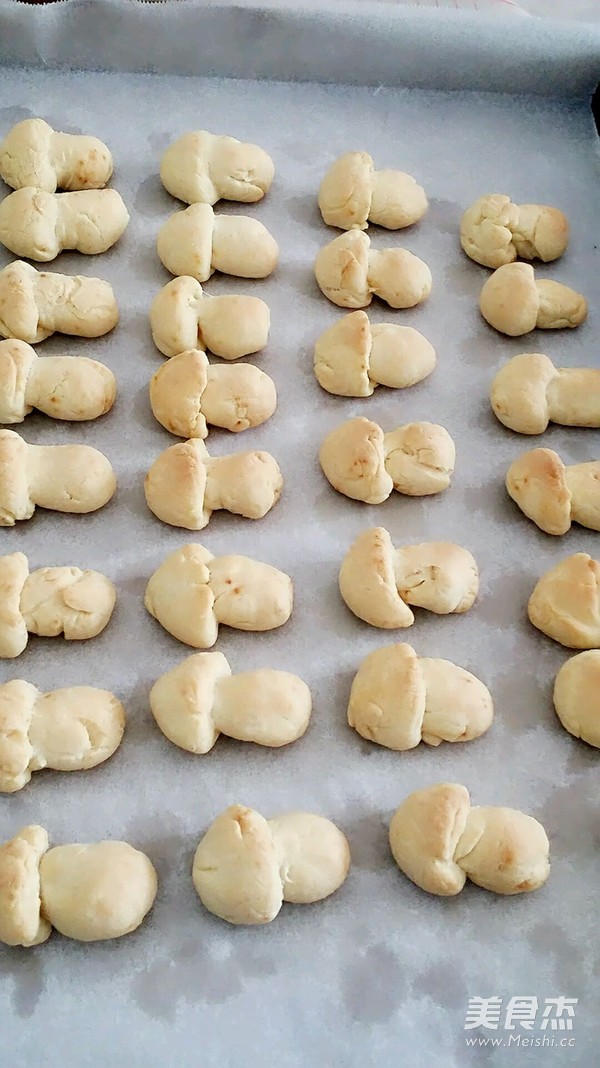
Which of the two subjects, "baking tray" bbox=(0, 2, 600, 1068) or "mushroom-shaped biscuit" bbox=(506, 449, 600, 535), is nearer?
"baking tray" bbox=(0, 2, 600, 1068)

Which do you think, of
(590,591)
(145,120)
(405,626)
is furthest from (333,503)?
(145,120)

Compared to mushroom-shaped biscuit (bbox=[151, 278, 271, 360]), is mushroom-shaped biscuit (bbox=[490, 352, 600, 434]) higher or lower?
lower

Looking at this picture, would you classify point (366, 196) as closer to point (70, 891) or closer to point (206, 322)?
point (206, 322)

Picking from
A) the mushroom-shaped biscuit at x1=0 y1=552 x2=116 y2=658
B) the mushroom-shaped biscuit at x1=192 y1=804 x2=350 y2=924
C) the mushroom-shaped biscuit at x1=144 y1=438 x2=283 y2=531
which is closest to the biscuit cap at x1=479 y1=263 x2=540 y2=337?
the mushroom-shaped biscuit at x1=144 y1=438 x2=283 y2=531

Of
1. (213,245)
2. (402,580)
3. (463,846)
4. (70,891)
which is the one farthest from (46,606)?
(213,245)

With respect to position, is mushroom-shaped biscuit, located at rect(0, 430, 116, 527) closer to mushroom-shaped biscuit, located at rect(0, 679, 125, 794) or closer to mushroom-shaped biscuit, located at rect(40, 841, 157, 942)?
mushroom-shaped biscuit, located at rect(0, 679, 125, 794)

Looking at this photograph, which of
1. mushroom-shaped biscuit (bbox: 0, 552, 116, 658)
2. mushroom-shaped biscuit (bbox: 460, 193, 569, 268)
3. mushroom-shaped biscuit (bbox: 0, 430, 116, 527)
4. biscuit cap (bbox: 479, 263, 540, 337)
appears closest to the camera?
mushroom-shaped biscuit (bbox: 0, 552, 116, 658)
